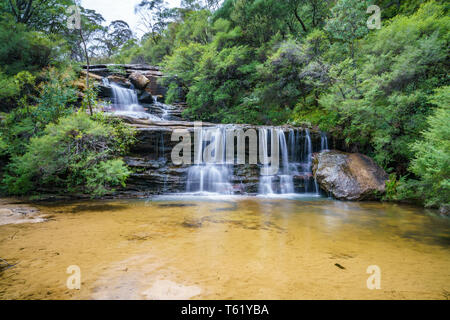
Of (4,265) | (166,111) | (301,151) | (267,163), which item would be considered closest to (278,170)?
(267,163)

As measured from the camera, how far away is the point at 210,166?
1036 cm

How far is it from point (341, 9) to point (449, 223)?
485 inches

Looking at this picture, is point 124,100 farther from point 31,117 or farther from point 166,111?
point 31,117

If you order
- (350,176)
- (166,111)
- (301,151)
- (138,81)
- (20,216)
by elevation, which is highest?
(138,81)

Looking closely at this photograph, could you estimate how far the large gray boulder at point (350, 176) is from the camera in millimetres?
8508

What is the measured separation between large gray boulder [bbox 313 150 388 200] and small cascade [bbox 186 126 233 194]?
14.2 feet

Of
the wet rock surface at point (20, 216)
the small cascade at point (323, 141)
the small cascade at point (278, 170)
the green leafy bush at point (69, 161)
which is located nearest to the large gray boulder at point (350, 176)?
the small cascade at point (323, 141)

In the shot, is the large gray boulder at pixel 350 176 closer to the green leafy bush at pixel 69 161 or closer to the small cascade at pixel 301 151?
the small cascade at pixel 301 151

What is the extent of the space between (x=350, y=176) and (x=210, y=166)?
20.5ft

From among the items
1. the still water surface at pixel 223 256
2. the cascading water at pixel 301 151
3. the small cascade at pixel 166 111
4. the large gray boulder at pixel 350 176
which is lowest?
the still water surface at pixel 223 256

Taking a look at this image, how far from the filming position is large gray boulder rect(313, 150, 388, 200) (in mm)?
8508

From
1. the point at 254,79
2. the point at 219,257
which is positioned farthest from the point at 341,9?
the point at 219,257

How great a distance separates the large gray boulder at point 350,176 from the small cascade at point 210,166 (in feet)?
14.2

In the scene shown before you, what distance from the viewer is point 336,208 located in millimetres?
7016
